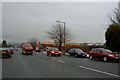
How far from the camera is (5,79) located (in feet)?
41.4

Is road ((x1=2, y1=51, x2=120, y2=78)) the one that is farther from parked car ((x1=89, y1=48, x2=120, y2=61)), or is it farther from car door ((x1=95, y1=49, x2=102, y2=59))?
car door ((x1=95, y1=49, x2=102, y2=59))

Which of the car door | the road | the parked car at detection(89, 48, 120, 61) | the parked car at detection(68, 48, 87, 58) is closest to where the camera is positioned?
the road

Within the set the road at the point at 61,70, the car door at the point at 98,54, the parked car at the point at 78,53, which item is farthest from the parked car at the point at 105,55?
the parked car at the point at 78,53

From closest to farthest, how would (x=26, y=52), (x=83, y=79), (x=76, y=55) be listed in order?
(x=83, y=79) < (x=76, y=55) < (x=26, y=52)

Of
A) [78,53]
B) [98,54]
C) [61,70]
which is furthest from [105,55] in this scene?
[61,70]

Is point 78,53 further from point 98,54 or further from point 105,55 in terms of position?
point 105,55

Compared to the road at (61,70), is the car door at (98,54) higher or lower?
higher

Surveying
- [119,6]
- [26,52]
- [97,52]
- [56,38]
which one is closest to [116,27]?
[97,52]

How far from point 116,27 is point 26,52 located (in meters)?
20.2

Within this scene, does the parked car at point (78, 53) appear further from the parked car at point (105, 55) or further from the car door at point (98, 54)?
the car door at point (98, 54)

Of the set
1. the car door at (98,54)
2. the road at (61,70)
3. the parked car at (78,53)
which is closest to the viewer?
the road at (61,70)

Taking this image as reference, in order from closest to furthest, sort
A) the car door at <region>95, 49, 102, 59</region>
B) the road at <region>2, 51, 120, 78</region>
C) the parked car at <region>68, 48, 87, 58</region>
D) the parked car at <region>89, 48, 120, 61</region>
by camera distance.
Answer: the road at <region>2, 51, 120, 78</region>, the parked car at <region>89, 48, 120, 61</region>, the car door at <region>95, 49, 102, 59</region>, the parked car at <region>68, 48, 87, 58</region>

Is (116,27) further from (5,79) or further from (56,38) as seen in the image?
(56,38)

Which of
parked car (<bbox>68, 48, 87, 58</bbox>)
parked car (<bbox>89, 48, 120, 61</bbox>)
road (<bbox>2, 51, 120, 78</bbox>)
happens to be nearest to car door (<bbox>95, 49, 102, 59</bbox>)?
parked car (<bbox>89, 48, 120, 61</bbox>)
